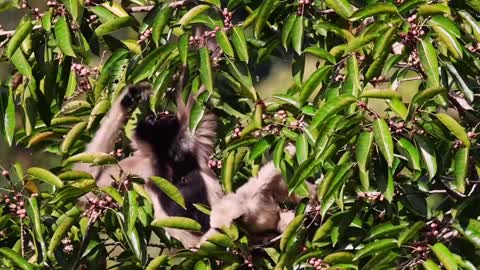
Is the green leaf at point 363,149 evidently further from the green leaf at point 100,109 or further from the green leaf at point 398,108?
the green leaf at point 100,109

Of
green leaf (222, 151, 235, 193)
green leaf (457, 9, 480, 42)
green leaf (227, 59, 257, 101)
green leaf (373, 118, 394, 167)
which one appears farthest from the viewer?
green leaf (222, 151, 235, 193)

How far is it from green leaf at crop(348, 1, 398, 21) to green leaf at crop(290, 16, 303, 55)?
38 cm

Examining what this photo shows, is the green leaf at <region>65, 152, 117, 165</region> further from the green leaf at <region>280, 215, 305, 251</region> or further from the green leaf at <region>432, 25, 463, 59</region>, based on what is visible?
the green leaf at <region>432, 25, 463, 59</region>

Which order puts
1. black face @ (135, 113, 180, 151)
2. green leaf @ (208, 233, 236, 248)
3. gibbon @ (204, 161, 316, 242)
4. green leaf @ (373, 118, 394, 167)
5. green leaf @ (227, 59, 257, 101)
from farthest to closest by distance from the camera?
black face @ (135, 113, 180, 151)
gibbon @ (204, 161, 316, 242)
green leaf @ (227, 59, 257, 101)
green leaf @ (208, 233, 236, 248)
green leaf @ (373, 118, 394, 167)

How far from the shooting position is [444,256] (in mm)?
3131

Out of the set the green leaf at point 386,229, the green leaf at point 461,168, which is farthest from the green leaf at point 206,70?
the green leaf at point 461,168

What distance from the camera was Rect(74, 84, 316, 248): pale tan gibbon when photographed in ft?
15.2

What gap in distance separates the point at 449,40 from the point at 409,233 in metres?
0.68

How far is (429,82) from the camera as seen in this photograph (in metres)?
3.12

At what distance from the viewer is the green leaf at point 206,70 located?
341 cm

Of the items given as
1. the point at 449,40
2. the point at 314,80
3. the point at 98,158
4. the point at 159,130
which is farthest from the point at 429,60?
the point at 159,130

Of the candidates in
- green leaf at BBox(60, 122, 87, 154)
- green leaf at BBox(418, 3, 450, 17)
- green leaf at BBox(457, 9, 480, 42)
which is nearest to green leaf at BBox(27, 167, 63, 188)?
green leaf at BBox(60, 122, 87, 154)

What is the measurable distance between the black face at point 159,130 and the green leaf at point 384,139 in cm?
229

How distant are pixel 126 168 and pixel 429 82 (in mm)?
2487
